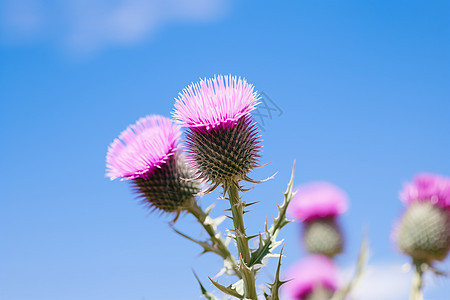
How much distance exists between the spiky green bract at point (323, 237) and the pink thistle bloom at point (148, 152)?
519 centimetres

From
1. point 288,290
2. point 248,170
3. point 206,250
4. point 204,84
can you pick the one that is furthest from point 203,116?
point 288,290

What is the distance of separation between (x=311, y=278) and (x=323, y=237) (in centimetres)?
90

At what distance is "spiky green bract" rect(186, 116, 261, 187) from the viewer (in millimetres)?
4746

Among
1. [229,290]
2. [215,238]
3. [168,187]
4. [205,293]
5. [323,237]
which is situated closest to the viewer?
[229,290]

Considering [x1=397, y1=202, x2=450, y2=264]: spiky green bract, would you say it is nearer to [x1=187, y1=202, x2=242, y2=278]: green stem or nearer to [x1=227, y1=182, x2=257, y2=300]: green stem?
[x1=187, y1=202, x2=242, y2=278]: green stem

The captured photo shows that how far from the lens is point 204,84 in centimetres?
454

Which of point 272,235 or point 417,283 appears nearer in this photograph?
point 272,235

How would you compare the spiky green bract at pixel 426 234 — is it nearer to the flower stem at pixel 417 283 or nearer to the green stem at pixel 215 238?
the flower stem at pixel 417 283

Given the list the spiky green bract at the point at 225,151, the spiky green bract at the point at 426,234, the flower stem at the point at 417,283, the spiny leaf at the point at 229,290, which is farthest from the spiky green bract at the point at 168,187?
the spiky green bract at the point at 426,234

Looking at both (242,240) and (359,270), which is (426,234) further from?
(242,240)

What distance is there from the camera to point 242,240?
4.26 m

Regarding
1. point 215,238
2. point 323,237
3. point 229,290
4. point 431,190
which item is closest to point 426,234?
point 431,190

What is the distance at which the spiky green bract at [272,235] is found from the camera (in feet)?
13.8

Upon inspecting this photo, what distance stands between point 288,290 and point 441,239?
3334 mm
